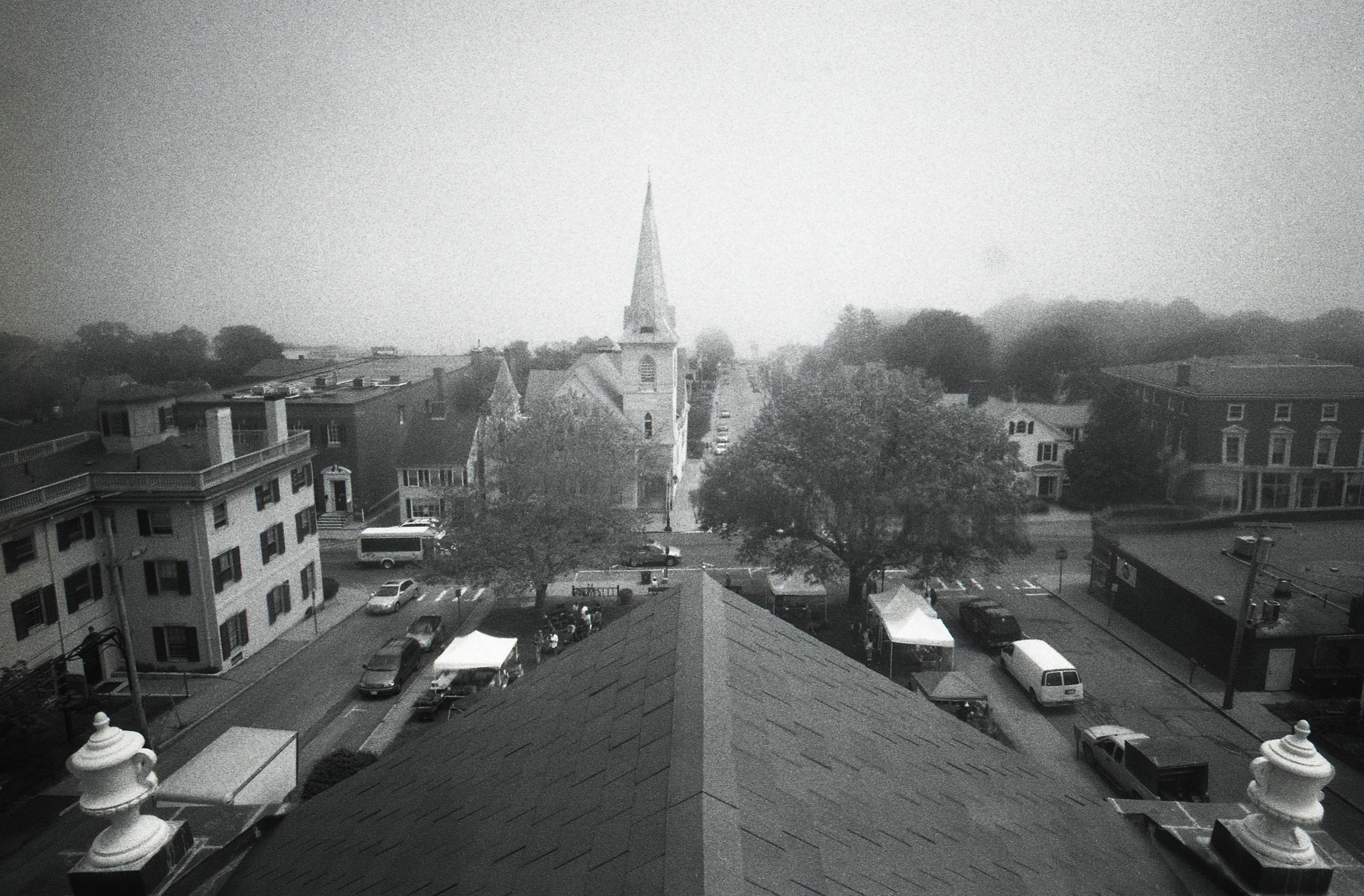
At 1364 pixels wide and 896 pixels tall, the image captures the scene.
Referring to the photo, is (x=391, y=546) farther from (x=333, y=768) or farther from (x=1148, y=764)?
(x=1148, y=764)

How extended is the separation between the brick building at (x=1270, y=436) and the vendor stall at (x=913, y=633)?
609 inches

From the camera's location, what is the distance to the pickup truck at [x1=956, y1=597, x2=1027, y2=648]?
25281 mm

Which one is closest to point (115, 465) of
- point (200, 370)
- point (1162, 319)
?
point (200, 370)

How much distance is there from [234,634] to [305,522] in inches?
217

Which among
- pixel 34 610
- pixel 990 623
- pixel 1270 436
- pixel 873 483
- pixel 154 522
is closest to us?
pixel 34 610

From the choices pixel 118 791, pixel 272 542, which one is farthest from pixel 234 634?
pixel 118 791

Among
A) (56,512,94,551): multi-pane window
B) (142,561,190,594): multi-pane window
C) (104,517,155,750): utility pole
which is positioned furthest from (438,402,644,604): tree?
(56,512,94,551): multi-pane window

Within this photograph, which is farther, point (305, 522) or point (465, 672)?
point (305, 522)

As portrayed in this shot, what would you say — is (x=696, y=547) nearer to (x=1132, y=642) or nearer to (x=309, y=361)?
(x=1132, y=642)

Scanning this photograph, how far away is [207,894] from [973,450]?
2358cm

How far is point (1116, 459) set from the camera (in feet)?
127

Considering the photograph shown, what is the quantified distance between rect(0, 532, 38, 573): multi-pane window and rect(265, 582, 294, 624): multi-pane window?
24.7 ft

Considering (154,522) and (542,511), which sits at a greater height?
(154,522)

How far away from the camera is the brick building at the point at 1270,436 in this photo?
28156 mm
